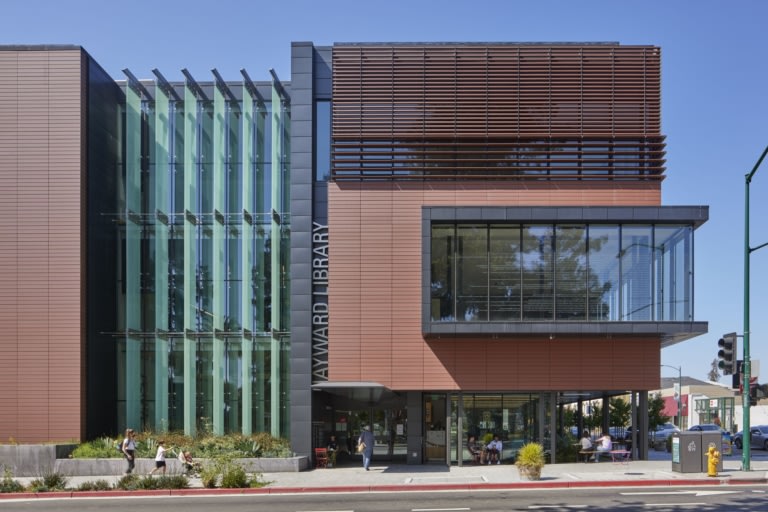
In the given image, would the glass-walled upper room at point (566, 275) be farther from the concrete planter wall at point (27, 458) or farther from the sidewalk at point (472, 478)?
the concrete planter wall at point (27, 458)

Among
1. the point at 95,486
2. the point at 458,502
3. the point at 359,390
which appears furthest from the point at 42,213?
the point at 458,502

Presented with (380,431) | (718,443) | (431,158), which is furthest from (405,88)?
(718,443)

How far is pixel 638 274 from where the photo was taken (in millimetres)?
26984

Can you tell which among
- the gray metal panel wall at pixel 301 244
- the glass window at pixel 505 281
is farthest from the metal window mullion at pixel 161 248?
the glass window at pixel 505 281

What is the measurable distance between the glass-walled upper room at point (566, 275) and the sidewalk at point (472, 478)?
509 cm

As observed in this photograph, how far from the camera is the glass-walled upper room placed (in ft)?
88.4

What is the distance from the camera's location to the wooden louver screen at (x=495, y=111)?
28.7 meters

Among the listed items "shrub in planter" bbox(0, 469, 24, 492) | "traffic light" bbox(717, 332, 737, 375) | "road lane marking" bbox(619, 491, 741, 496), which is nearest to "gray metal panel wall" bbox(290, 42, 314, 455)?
"shrub in planter" bbox(0, 469, 24, 492)

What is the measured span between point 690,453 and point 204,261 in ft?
61.5

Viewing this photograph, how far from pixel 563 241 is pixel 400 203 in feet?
19.6

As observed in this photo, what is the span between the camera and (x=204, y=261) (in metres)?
31.0

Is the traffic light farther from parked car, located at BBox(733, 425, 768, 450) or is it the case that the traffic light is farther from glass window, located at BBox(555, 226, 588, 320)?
parked car, located at BBox(733, 425, 768, 450)

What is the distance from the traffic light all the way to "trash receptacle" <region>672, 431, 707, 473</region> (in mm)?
2621

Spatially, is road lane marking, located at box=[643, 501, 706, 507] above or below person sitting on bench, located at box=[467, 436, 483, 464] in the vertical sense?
above
